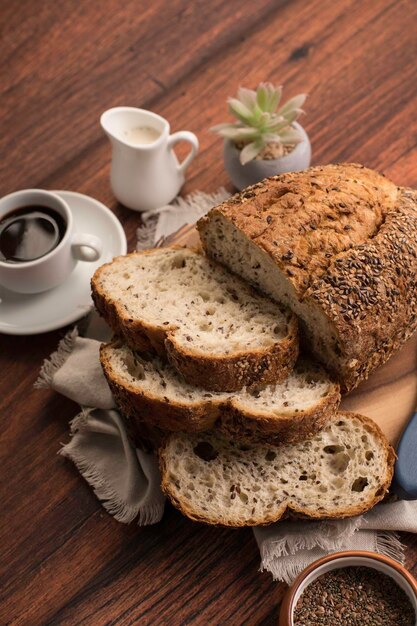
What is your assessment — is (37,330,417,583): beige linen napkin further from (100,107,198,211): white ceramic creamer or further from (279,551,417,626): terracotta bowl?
(100,107,198,211): white ceramic creamer

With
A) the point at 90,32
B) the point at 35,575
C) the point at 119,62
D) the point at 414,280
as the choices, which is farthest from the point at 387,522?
the point at 90,32

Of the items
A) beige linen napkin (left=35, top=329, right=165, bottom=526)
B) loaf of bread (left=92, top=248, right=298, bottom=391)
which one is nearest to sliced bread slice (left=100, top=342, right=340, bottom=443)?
loaf of bread (left=92, top=248, right=298, bottom=391)

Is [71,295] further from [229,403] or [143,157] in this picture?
[229,403]

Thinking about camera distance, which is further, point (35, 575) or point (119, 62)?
point (119, 62)

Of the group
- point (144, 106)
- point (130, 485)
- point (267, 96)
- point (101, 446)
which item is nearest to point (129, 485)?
point (130, 485)

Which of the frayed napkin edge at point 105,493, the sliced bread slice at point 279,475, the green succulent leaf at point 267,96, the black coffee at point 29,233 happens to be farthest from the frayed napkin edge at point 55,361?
the green succulent leaf at point 267,96

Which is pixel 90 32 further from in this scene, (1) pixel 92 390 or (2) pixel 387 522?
(2) pixel 387 522

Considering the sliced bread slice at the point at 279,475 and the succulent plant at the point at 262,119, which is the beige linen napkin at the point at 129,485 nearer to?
the sliced bread slice at the point at 279,475

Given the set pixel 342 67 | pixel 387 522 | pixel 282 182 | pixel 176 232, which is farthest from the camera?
pixel 342 67
